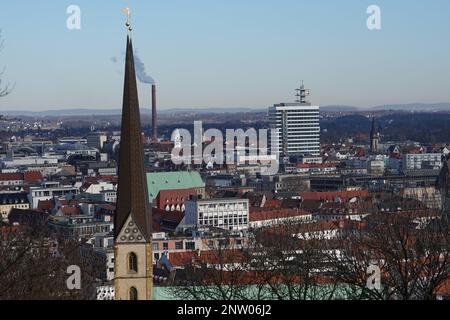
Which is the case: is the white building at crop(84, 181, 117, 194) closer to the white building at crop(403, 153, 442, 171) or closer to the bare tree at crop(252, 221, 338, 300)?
the white building at crop(403, 153, 442, 171)

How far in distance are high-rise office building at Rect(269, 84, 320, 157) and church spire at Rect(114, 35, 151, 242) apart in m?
110

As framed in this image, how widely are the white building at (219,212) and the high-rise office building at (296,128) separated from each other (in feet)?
220

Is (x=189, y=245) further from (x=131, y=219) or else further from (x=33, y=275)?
(x=33, y=275)

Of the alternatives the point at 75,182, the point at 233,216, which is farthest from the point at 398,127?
the point at 233,216

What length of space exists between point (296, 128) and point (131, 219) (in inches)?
4433

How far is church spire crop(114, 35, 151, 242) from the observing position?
20188mm

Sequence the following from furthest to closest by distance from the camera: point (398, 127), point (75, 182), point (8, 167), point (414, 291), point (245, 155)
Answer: point (398, 127) → point (245, 155) → point (8, 167) → point (75, 182) → point (414, 291)

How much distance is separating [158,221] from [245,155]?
216 feet

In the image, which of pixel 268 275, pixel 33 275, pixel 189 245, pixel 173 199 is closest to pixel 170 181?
pixel 173 199

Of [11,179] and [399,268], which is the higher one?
[399,268]

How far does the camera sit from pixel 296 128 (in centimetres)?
13225
